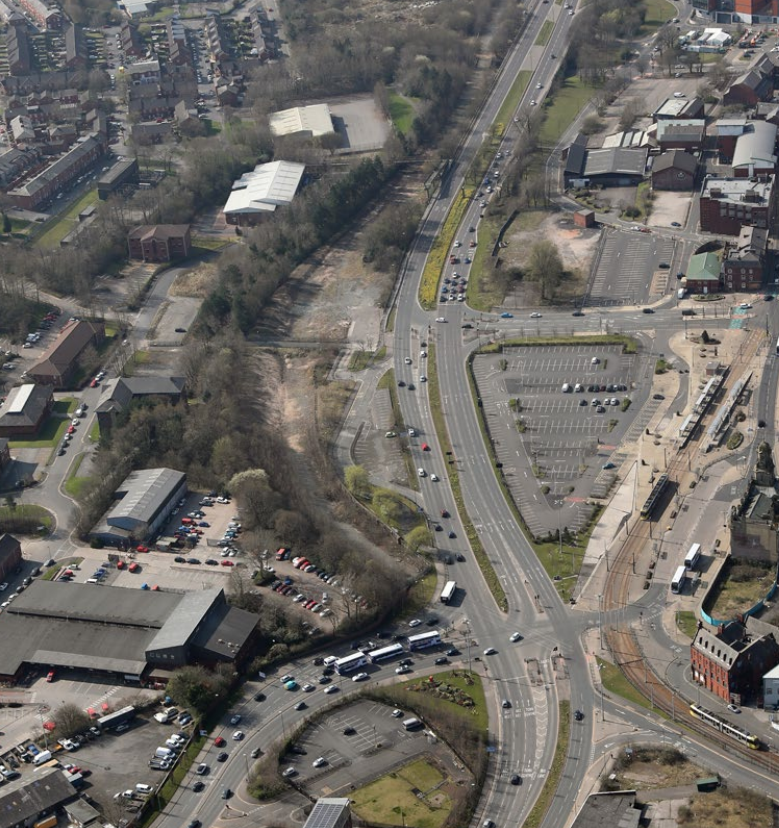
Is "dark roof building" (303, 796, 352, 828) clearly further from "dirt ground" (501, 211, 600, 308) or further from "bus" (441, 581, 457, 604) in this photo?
"dirt ground" (501, 211, 600, 308)

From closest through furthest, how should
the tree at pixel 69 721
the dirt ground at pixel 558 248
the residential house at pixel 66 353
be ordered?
the tree at pixel 69 721 < the residential house at pixel 66 353 < the dirt ground at pixel 558 248

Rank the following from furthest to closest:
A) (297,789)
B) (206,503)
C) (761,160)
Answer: (761,160)
(206,503)
(297,789)

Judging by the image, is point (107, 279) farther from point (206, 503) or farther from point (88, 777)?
point (88, 777)

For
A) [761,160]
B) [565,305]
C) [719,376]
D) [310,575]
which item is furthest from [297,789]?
[761,160]

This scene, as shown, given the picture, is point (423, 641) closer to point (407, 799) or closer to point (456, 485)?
point (407, 799)

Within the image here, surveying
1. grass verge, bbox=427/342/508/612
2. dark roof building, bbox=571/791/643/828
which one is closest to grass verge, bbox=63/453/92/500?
grass verge, bbox=427/342/508/612

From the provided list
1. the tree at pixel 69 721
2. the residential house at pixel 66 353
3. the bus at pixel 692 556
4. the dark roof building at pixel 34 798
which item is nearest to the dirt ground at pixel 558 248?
the residential house at pixel 66 353

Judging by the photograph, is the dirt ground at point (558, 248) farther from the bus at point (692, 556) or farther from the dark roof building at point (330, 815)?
the dark roof building at point (330, 815)
